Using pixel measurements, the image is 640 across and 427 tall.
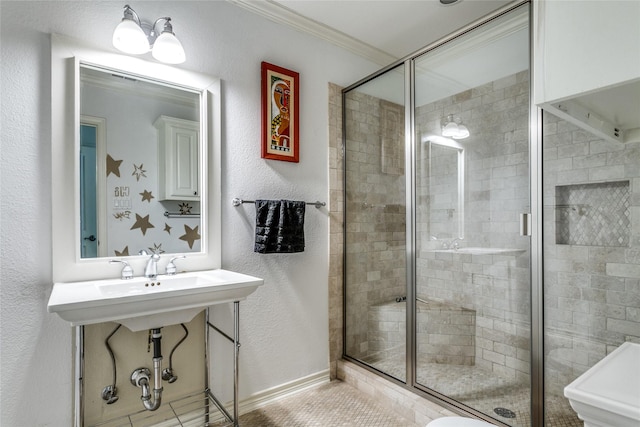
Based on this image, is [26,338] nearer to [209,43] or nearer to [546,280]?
[209,43]

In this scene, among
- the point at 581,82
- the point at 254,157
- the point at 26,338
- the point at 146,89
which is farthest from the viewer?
the point at 254,157

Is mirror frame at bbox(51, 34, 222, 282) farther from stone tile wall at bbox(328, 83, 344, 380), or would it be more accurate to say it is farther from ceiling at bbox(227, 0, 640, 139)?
stone tile wall at bbox(328, 83, 344, 380)

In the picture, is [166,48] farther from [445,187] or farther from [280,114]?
[445,187]

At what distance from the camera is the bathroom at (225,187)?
1.49m

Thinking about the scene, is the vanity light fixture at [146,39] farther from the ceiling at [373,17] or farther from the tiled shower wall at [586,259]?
the tiled shower wall at [586,259]

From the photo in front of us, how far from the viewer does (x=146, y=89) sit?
5.96ft

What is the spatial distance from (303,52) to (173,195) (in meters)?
1.34

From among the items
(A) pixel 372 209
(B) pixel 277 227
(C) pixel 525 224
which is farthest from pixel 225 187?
(C) pixel 525 224

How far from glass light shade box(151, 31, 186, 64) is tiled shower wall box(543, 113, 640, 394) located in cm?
178

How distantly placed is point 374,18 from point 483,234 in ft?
5.20

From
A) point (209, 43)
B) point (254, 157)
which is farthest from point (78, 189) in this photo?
point (209, 43)

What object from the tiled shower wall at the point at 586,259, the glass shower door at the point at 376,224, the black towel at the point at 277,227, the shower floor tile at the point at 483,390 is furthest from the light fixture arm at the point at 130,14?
the shower floor tile at the point at 483,390

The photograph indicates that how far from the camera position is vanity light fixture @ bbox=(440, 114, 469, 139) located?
1986 mm

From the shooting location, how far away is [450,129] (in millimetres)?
2033
